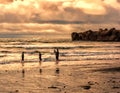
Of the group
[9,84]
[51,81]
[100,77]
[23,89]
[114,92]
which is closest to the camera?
[114,92]

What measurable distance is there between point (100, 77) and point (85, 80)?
287cm

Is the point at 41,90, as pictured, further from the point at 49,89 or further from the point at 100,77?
the point at 100,77

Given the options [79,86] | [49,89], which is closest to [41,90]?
[49,89]

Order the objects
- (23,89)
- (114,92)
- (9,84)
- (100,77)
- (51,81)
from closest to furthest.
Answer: (114,92)
(23,89)
(9,84)
(51,81)
(100,77)

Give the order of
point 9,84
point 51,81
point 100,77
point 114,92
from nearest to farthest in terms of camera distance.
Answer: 1. point 114,92
2. point 9,84
3. point 51,81
4. point 100,77

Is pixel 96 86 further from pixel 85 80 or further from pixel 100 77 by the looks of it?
pixel 100 77

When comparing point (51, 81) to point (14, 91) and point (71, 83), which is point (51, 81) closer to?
point (71, 83)

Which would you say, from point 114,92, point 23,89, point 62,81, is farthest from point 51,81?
point 114,92

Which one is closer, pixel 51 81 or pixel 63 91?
pixel 63 91

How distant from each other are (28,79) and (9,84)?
3706mm

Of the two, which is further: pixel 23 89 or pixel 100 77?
pixel 100 77

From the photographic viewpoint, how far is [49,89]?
25.6 m

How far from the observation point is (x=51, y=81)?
98.8 feet

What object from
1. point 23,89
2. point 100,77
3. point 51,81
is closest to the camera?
point 23,89
